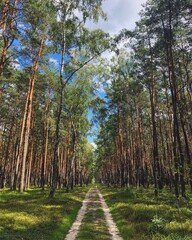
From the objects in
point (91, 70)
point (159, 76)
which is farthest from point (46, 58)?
point (159, 76)

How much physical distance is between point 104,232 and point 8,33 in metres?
14.6

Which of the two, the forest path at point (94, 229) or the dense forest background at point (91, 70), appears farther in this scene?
the dense forest background at point (91, 70)

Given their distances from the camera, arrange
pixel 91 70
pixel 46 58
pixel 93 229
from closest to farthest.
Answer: pixel 93 229
pixel 46 58
pixel 91 70

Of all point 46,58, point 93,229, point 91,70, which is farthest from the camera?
point 91,70

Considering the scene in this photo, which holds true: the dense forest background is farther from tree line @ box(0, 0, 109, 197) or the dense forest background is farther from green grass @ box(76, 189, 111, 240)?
green grass @ box(76, 189, 111, 240)

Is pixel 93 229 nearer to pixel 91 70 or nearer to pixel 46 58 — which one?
pixel 46 58

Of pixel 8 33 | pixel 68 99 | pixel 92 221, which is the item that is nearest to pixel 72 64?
pixel 68 99

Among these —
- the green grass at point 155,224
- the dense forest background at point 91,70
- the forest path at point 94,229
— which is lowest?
the forest path at point 94,229

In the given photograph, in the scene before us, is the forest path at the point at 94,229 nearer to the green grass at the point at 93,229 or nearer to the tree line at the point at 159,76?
the green grass at the point at 93,229

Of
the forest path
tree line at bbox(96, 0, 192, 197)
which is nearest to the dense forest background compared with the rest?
tree line at bbox(96, 0, 192, 197)

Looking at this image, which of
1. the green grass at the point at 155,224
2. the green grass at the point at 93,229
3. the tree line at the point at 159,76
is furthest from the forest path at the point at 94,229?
the tree line at the point at 159,76

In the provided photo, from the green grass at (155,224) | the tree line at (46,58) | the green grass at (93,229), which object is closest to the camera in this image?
the green grass at (155,224)

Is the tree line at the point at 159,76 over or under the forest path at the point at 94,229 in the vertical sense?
over

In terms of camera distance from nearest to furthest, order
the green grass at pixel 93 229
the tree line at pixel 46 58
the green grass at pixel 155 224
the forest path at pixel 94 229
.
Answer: the green grass at pixel 155 224
the green grass at pixel 93 229
the forest path at pixel 94 229
the tree line at pixel 46 58
